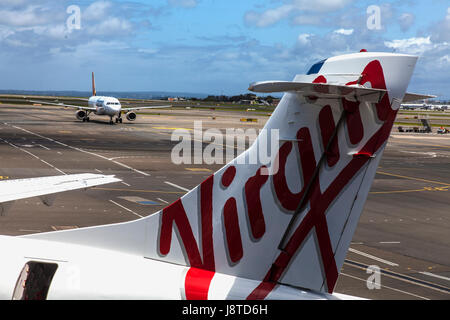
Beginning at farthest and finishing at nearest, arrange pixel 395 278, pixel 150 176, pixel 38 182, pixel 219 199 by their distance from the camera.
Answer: pixel 150 176, pixel 395 278, pixel 38 182, pixel 219 199

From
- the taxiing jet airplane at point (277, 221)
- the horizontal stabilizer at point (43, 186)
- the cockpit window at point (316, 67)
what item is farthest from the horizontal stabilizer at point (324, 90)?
the horizontal stabilizer at point (43, 186)

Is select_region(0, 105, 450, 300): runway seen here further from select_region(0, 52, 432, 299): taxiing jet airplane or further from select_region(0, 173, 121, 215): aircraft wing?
→ select_region(0, 52, 432, 299): taxiing jet airplane

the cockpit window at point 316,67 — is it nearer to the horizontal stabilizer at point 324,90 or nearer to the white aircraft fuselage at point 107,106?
the horizontal stabilizer at point 324,90

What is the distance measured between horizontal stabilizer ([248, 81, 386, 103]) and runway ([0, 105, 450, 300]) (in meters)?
9.56

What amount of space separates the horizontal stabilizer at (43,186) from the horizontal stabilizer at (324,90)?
24.2ft

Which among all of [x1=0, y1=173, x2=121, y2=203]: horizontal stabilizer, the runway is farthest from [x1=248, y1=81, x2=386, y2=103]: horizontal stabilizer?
the runway

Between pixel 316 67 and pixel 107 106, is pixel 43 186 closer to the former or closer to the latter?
pixel 316 67

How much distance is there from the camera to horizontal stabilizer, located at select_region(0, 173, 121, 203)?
11.7 meters

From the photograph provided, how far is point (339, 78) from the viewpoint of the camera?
22.6ft

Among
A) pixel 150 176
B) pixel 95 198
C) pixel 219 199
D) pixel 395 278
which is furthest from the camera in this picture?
Answer: pixel 150 176

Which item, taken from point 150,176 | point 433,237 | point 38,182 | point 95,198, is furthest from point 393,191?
point 38,182

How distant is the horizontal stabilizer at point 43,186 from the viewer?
38.5 ft
